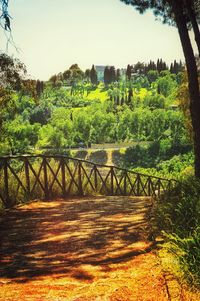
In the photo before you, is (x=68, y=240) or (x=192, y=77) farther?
(x=192, y=77)

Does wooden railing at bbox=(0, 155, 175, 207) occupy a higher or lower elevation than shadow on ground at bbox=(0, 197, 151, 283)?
higher

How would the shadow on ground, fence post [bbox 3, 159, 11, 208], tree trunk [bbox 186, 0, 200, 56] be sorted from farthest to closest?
tree trunk [bbox 186, 0, 200, 56] → fence post [bbox 3, 159, 11, 208] → the shadow on ground

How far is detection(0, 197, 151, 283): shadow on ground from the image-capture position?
4.53 meters

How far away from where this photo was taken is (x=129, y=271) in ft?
13.8

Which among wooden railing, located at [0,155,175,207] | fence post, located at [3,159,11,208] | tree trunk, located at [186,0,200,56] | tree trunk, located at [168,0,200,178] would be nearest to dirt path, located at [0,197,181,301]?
fence post, located at [3,159,11,208]

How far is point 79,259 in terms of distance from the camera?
476 centimetres

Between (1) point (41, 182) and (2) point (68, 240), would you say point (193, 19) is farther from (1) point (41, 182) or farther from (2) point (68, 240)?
(2) point (68, 240)

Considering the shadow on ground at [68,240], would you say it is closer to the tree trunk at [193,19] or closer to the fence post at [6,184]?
the fence post at [6,184]

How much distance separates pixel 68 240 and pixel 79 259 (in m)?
0.96

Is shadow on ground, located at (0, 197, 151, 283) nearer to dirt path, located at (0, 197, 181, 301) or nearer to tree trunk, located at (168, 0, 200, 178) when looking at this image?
dirt path, located at (0, 197, 181, 301)

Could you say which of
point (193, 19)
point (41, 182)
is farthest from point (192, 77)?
point (41, 182)

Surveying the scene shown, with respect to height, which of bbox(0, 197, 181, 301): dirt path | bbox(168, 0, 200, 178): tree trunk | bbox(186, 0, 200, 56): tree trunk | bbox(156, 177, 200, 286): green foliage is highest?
bbox(186, 0, 200, 56): tree trunk

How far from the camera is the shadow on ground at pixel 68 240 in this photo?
4.53m

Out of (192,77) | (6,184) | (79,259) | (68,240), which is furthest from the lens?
(192,77)
